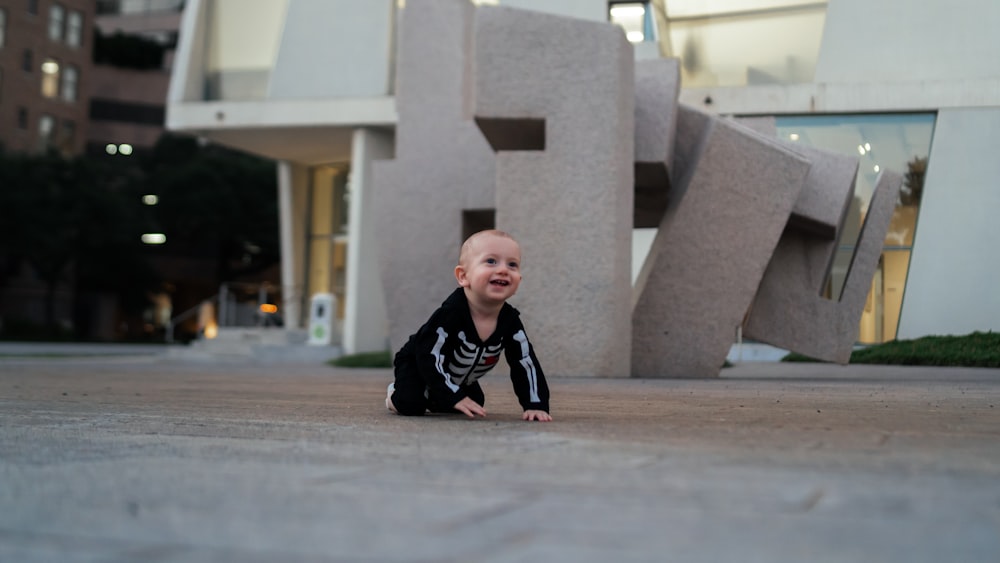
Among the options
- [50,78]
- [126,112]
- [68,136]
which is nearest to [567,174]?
[50,78]

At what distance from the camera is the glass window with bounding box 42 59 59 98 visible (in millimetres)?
53844

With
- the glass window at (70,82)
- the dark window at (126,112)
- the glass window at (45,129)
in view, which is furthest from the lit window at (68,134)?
the dark window at (126,112)

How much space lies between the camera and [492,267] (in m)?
4.79

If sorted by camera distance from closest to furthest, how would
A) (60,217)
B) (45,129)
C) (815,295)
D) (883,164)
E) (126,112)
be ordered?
(815,295) → (883,164) → (60,217) → (45,129) → (126,112)

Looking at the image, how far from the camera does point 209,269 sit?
5778 centimetres

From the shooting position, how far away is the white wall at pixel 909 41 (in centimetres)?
2506

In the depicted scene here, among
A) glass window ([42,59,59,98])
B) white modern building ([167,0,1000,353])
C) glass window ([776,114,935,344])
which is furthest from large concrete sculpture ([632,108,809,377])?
glass window ([42,59,59,98])

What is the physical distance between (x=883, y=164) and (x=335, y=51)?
50.6 feet

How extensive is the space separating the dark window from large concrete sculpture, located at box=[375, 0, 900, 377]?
51672 millimetres

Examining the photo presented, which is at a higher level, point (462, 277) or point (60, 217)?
point (60, 217)

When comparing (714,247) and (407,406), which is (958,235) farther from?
(407,406)

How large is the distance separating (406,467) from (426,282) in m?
11.3

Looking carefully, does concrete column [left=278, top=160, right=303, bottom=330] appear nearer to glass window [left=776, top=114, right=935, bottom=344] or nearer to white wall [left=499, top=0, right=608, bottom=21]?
white wall [left=499, top=0, right=608, bottom=21]

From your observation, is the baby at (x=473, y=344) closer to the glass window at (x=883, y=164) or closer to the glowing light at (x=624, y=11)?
the glass window at (x=883, y=164)
